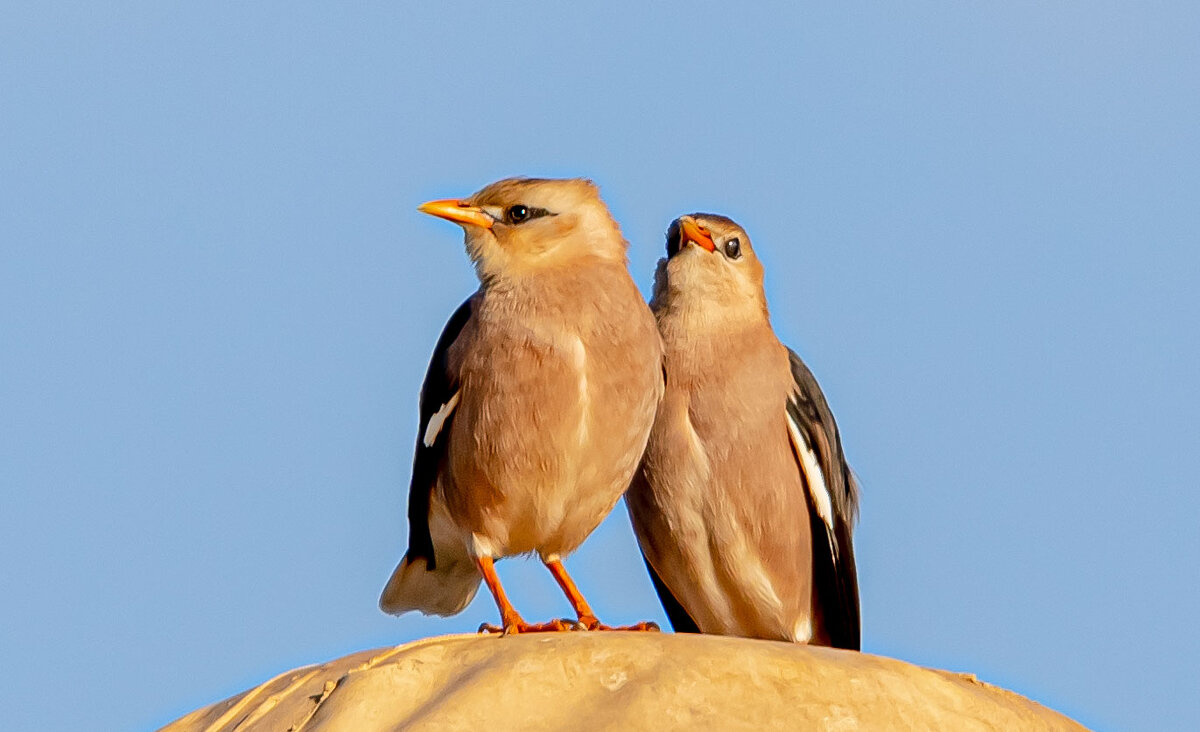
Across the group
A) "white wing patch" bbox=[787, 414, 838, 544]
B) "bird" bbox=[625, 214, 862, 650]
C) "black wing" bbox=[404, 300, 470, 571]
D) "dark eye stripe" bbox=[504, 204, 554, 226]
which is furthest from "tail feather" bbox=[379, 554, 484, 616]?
"white wing patch" bbox=[787, 414, 838, 544]

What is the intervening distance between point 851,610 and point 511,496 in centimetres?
246

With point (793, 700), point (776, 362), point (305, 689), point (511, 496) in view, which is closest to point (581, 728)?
point (793, 700)

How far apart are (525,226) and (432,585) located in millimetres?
1784

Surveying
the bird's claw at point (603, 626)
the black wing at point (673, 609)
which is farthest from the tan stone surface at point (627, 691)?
the black wing at point (673, 609)

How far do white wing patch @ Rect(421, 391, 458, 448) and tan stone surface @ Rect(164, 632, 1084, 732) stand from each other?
76.2 inches

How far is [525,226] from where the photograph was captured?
7645 millimetres

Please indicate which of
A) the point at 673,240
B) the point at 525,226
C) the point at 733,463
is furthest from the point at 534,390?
the point at 673,240

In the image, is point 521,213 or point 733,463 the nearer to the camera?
point 521,213

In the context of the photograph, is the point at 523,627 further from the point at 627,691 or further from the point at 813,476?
the point at 813,476

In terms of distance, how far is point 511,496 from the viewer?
7242mm

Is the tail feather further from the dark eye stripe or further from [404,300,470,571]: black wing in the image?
the dark eye stripe

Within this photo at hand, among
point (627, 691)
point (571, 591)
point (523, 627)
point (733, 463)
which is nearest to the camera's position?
point (627, 691)

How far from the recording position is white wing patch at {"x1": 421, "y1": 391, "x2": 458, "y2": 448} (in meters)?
7.49

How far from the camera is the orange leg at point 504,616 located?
22.0ft
